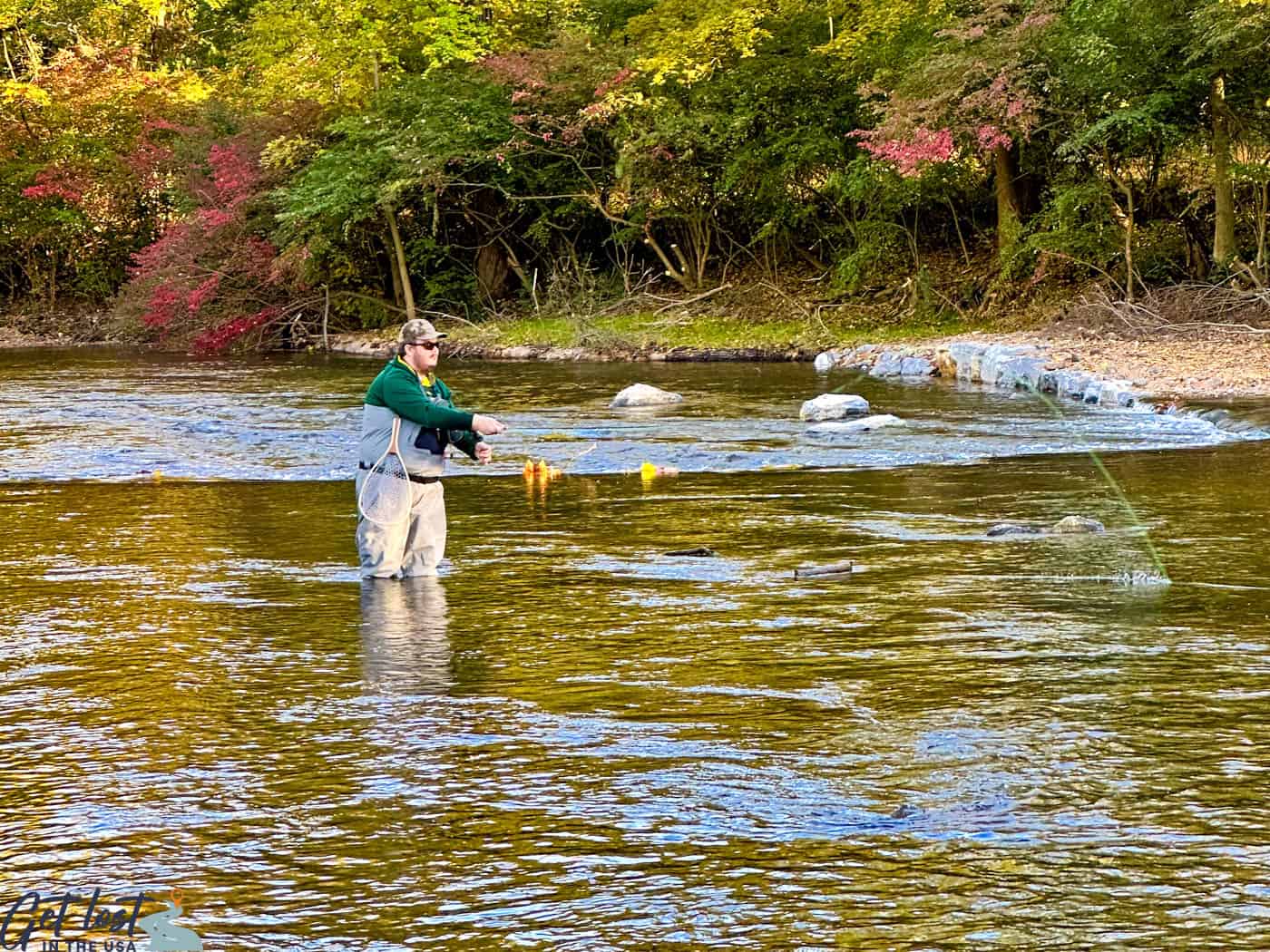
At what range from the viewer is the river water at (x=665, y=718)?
4199 mm

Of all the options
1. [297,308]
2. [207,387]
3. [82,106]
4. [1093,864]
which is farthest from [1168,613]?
[82,106]

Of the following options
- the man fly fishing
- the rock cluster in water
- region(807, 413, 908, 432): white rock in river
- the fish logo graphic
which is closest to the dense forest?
the rock cluster in water

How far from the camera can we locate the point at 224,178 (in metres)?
33.0

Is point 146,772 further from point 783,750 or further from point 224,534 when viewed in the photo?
point 224,534

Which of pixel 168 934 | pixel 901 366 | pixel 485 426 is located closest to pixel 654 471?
pixel 485 426

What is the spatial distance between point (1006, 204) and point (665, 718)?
2117cm

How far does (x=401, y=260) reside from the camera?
31844 mm

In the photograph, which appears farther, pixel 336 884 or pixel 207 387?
pixel 207 387

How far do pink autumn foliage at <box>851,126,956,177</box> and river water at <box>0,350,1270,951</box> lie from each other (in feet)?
37.0

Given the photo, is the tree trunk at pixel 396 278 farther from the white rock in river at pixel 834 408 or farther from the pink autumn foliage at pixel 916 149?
the white rock in river at pixel 834 408

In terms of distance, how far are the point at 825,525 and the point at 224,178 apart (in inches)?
982

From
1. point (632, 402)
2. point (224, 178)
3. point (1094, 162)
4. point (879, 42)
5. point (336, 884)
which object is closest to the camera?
point (336, 884)

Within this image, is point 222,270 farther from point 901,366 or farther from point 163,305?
point 901,366

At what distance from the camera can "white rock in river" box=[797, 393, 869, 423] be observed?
16812mm
